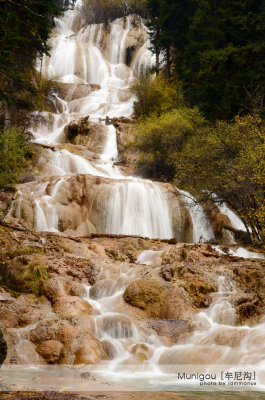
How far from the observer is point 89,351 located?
768 cm

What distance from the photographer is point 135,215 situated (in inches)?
814

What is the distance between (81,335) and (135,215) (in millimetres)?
12880

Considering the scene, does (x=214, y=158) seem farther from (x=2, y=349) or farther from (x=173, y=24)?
(x=173, y=24)

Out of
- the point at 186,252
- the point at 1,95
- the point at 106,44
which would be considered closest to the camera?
the point at 1,95

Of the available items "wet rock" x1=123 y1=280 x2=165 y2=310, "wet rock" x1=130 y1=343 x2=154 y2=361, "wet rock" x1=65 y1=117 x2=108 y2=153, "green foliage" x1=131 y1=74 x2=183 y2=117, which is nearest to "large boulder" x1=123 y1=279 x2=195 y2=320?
"wet rock" x1=123 y1=280 x2=165 y2=310

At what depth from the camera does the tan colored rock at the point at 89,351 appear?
7473mm

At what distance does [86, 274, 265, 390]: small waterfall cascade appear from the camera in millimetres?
7105

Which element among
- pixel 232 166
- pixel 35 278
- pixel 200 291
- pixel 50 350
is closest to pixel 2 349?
pixel 50 350

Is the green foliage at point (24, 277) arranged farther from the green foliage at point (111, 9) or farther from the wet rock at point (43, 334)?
the green foliage at point (111, 9)

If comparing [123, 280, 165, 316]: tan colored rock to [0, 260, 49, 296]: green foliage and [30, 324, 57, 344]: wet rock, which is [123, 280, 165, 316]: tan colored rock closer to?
[0, 260, 49, 296]: green foliage

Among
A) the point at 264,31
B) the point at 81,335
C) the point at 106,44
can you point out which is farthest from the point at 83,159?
the point at 106,44

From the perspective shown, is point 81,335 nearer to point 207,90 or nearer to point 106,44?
point 207,90

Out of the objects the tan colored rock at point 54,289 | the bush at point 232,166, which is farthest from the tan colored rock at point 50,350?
the bush at point 232,166

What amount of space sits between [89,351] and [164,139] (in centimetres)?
2058
